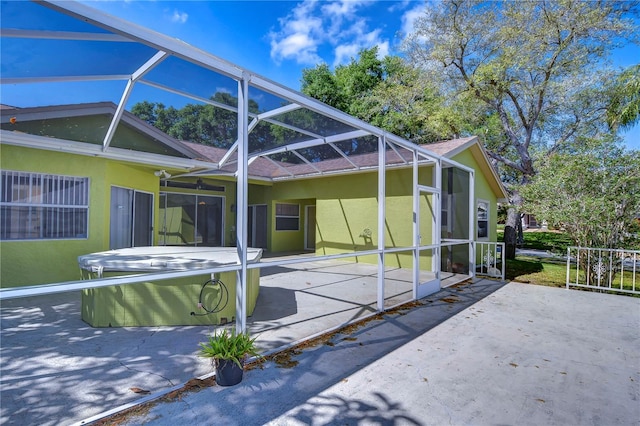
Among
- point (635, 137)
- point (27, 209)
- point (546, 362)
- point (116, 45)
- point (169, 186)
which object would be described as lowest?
point (546, 362)

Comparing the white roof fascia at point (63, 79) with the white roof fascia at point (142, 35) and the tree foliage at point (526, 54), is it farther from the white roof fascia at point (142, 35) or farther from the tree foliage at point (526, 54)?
the tree foliage at point (526, 54)

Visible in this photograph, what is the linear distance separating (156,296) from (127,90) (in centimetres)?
280

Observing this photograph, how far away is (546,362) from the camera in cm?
342

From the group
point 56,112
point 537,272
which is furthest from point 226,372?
point 537,272

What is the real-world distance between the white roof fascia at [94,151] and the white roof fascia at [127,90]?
0.26 m

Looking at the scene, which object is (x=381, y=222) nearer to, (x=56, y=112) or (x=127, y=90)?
(x=127, y=90)

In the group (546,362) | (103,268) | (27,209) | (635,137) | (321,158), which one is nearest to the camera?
(546,362)

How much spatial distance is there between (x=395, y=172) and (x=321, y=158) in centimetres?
240

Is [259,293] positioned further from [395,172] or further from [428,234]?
[395,172]

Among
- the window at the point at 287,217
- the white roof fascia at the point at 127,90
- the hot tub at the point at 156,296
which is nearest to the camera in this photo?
the white roof fascia at the point at 127,90

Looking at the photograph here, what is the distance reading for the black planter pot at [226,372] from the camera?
2.73m

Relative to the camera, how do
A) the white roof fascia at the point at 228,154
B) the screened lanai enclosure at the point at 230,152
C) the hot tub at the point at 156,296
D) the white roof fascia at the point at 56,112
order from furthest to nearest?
1. the white roof fascia at the point at 228,154
2. the white roof fascia at the point at 56,112
3. the hot tub at the point at 156,296
4. the screened lanai enclosure at the point at 230,152

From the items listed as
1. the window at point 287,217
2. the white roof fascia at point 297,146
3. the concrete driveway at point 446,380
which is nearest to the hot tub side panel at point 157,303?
the concrete driveway at point 446,380

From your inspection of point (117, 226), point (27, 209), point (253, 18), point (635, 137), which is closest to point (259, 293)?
point (117, 226)
